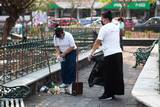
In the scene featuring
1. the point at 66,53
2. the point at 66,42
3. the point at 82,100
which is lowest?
the point at 82,100

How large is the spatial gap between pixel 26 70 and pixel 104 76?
2245 millimetres

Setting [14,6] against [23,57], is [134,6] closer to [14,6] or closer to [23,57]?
[14,6]

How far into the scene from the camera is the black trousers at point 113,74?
1000cm

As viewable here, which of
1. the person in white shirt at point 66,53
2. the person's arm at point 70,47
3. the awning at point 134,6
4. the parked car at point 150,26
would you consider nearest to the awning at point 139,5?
the awning at point 134,6

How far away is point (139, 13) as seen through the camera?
66.3 m

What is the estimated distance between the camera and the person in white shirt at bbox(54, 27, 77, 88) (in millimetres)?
11102

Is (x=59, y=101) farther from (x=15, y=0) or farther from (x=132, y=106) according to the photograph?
(x=15, y=0)

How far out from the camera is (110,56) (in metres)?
9.98

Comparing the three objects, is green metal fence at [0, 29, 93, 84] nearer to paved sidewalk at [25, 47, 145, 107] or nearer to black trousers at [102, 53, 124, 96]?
paved sidewalk at [25, 47, 145, 107]

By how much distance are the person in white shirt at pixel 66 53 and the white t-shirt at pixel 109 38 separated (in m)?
1.31

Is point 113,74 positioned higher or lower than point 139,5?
higher

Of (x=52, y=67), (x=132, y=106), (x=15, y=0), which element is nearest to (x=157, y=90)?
(x=132, y=106)

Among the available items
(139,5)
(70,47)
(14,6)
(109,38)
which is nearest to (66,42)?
(70,47)

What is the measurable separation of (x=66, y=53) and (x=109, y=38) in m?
1.53
